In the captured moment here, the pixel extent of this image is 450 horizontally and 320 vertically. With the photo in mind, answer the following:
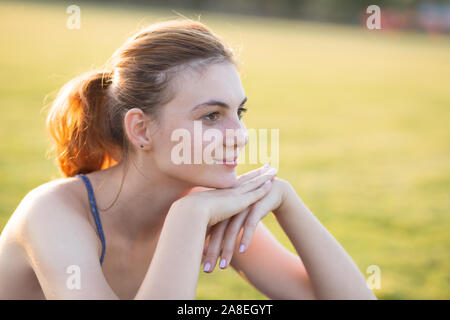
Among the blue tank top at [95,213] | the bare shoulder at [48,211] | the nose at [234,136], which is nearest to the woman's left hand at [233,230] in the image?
the nose at [234,136]

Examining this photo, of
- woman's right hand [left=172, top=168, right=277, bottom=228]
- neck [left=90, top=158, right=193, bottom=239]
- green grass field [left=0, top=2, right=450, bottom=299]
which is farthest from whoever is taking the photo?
green grass field [left=0, top=2, right=450, bottom=299]

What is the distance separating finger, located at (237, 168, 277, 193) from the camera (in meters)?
2.88

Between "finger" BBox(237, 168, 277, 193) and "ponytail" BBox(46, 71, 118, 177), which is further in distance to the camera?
"ponytail" BBox(46, 71, 118, 177)

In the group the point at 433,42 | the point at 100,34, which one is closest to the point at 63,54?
the point at 100,34

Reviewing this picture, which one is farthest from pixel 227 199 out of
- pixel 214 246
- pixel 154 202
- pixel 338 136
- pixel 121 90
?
→ pixel 338 136

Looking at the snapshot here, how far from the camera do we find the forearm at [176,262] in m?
2.26

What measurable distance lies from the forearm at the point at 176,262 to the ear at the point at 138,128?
519 millimetres

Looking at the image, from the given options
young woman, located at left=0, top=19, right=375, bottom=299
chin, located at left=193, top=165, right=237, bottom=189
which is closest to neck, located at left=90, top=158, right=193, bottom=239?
young woman, located at left=0, top=19, right=375, bottom=299

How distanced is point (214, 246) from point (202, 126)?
2.08 feet

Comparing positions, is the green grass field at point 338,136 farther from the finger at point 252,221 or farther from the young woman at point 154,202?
the finger at point 252,221

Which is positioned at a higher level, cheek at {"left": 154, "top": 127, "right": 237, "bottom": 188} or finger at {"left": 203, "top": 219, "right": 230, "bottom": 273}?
cheek at {"left": 154, "top": 127, "right": 237, "bottom": 188}

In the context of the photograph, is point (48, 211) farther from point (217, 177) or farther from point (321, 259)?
Answer: point (321, 259)

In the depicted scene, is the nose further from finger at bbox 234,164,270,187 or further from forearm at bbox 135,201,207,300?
forearm at bbox 135,201,207,300

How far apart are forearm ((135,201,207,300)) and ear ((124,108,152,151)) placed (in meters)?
0.52
